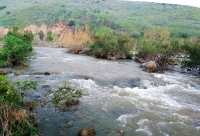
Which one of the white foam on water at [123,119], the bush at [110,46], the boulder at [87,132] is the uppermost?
the boulder at [87,132]

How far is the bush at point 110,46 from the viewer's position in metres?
45.6

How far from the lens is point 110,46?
44.9m

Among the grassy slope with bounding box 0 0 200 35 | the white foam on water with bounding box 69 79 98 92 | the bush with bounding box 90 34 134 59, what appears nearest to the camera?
the white foam on water with bounding box 69 79 98 92

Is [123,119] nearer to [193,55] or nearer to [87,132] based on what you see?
[87,132]

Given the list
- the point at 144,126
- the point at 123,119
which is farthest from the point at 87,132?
A: the point at 144,126

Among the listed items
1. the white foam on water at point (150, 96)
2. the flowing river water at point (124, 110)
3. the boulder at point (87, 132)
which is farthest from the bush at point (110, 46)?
the boulder at point (87, 132)

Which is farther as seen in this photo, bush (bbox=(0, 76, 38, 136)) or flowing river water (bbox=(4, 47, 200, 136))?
flowing river water (bbox=(4, 47, 200, 136))

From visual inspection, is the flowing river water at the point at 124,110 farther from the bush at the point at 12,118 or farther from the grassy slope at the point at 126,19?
the grassy slope at the point at 126,19

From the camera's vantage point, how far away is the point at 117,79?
26.2 m

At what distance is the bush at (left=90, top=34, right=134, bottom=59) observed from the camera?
149 ft

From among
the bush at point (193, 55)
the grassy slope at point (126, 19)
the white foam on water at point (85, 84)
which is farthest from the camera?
the grassy slope at point (126, 19)

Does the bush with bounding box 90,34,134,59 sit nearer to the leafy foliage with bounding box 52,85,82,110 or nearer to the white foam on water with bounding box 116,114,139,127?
the leafy foliage with bounding box 52,85,82,110

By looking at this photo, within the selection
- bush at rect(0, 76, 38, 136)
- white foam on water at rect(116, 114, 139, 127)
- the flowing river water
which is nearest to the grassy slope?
the flowing river water

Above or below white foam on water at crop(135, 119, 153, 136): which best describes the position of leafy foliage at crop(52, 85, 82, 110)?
above
